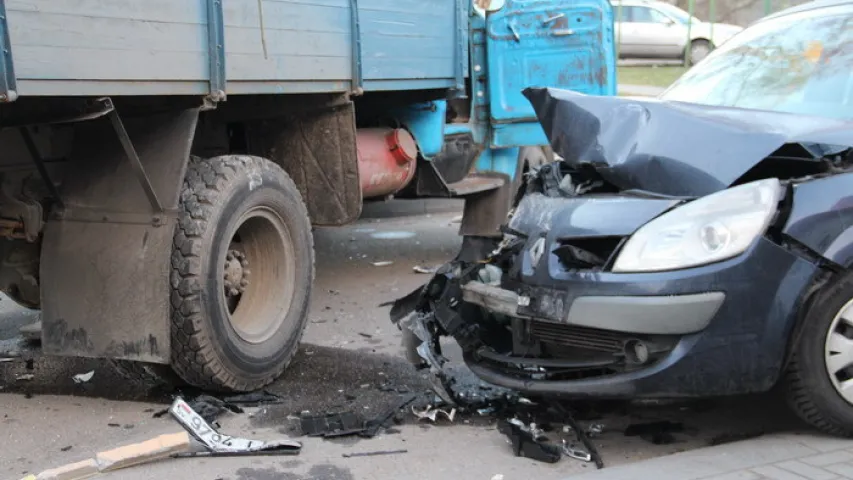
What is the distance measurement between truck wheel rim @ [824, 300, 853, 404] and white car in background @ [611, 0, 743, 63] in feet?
63.1

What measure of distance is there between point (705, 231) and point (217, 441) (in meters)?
2.15

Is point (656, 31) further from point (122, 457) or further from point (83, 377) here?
point (122, 457)

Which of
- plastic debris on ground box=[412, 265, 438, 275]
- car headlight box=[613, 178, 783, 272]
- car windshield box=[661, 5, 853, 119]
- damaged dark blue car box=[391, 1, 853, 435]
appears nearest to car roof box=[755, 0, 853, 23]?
car windshield box=[661, 5, 853, 119]

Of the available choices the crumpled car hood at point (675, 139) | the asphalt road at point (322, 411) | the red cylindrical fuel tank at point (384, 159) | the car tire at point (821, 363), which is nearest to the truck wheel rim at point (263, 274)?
the asphalt road at point (322, 411)

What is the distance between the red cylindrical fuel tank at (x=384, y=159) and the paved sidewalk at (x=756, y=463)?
3.38 meters

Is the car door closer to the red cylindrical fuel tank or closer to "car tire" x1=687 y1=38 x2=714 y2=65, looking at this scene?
"car tire" x1=687 y1=38 x2=714 y2=65

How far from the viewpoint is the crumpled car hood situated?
3.77 m

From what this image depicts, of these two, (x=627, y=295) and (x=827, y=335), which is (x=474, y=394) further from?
(x=827, y=335)

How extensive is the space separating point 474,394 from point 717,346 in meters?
→ 1.41

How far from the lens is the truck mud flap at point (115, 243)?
4.26m

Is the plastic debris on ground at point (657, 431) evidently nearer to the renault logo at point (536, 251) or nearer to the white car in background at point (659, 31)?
the renault logo at point (536, 251)

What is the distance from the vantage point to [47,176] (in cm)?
449

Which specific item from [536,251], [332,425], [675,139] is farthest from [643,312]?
[332,425]

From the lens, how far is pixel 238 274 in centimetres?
488
